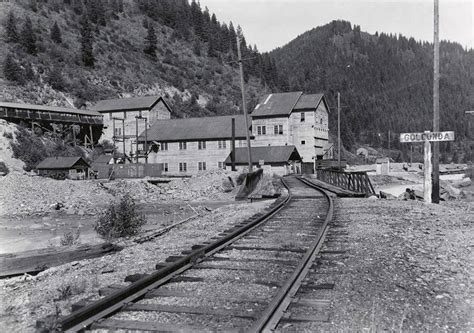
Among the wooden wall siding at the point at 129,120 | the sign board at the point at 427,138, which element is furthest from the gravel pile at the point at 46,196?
the wooden wall siding at the point at 129,120

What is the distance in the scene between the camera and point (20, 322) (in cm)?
436

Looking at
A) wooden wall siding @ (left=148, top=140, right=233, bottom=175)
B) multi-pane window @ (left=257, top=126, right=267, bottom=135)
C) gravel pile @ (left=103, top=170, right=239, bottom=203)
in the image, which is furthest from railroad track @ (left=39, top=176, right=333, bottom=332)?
multi-pane window @ (left=257, top=126, right=267, bottom=135)

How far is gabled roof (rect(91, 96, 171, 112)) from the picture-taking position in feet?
237

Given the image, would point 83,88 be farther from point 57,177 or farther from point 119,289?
point 119,289

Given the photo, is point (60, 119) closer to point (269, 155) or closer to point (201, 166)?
point (201, 166)

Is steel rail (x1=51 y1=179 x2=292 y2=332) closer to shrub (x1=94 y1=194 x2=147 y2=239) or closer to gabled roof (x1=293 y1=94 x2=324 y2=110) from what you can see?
shrub (x1=94 y1=194 x2=147 y2=239)

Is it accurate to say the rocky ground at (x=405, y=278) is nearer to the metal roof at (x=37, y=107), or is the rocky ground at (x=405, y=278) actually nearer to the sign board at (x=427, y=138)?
the sign board at (x=427, y=138)

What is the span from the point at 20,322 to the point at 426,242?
682 centimetres

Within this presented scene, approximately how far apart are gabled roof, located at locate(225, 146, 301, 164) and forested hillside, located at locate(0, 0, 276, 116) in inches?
624

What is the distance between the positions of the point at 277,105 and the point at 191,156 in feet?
51.3

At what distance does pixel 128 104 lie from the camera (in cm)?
7362

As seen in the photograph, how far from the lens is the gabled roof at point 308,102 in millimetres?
64875

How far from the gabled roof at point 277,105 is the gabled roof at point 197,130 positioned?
3763mm

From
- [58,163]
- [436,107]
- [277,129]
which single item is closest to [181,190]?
[58,163]
